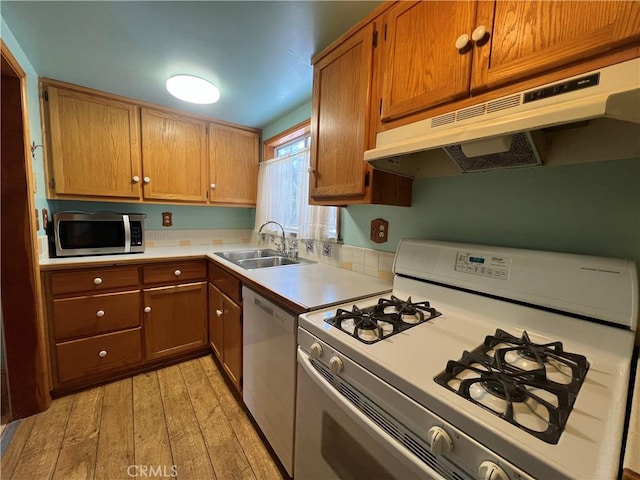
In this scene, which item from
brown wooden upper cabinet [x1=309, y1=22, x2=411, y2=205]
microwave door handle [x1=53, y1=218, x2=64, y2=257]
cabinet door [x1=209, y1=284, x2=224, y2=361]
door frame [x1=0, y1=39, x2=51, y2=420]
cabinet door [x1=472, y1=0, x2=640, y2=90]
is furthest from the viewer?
cabinet door [x1=209, y1=284, x2=224, y2=361]

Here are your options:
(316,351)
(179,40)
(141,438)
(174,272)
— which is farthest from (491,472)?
(174,272)

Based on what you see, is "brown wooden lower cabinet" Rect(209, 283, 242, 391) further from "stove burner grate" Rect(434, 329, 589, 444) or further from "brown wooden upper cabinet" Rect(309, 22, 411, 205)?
"stove burner grate" Rect(434, 329, 589, 444)

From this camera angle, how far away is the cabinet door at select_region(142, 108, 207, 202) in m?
2.21

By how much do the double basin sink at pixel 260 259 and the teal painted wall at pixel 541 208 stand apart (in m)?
1.06

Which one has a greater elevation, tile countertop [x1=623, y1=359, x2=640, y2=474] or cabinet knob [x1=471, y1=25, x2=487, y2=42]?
cabinet knob [x1=471, y1=25, x2=487, y2=42]

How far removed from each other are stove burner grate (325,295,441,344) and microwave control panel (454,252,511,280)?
0.21m

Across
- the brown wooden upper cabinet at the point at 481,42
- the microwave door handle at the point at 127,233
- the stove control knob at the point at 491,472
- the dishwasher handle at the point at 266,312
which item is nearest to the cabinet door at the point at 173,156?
the microwave door handle at the point at 127,233

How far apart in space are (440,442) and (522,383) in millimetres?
244

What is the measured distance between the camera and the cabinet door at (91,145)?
1.87m

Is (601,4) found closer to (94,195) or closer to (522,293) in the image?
(522,293)

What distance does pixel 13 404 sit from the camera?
5.08 feet

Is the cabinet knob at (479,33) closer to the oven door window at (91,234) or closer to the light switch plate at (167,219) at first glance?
the oven door window at (91,234)

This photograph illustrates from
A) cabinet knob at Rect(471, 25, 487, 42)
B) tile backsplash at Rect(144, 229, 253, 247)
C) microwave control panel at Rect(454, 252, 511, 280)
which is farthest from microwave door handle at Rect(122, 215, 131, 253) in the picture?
cabinet knob at Rect(471, 25, 487, 42)

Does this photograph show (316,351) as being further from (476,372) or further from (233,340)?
(233,340)
